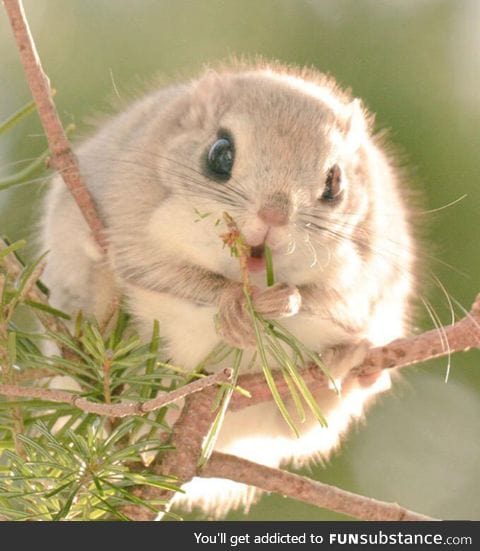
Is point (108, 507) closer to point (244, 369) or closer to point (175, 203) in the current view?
point (244, 369)

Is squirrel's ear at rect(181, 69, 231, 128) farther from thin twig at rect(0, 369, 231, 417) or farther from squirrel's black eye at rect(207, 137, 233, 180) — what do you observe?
thin twig at rect(0, 369, 231, 417)

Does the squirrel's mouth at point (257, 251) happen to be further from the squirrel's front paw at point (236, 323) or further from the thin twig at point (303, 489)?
the thin twig at point (303, 489)

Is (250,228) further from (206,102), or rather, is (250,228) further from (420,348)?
(206,102)

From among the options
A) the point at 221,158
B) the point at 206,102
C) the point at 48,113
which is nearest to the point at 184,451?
the point at 48,113
